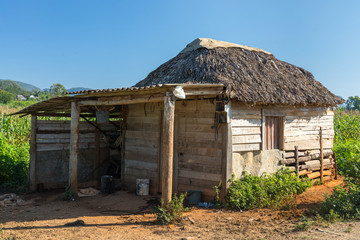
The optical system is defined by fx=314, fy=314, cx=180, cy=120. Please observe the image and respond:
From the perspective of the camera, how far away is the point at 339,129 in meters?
15.7

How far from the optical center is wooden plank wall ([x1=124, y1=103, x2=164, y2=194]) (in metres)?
8.89

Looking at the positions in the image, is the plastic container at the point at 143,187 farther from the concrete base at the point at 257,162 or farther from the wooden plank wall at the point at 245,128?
the wooden plank wall at the point at 245,128

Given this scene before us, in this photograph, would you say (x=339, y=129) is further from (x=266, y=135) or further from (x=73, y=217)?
(x=73, y=217)

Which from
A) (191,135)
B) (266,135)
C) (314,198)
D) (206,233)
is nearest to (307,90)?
(266,135)

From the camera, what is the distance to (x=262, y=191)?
753 centimetres

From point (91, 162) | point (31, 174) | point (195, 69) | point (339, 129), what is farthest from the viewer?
point (339, 129)

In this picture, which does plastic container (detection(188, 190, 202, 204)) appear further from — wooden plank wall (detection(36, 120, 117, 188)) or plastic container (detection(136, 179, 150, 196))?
wooden plank wall (detection(36, 120, 117, 188))

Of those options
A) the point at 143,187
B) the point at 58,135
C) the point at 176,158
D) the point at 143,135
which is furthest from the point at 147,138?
the point at 58,135

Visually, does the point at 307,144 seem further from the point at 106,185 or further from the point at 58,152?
the point at 58,152

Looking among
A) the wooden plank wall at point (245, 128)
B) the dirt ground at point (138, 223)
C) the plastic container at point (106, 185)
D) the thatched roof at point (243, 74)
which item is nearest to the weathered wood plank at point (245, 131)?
the wooden plank wall at point (245, 128)

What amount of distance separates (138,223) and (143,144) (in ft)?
10.7

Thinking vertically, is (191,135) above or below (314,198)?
above

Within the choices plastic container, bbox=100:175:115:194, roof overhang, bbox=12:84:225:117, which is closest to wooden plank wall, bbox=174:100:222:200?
roof overhang, bbox=12:84:225:117

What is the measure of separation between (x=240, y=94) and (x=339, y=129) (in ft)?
34.2
